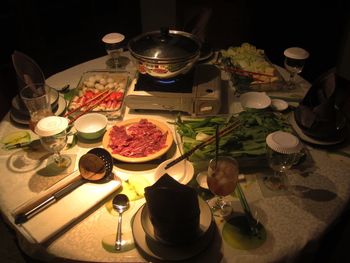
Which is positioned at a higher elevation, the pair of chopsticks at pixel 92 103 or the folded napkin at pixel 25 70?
the folded napkin at pixel 25 70

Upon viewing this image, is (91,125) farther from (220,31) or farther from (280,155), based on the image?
(220,31)

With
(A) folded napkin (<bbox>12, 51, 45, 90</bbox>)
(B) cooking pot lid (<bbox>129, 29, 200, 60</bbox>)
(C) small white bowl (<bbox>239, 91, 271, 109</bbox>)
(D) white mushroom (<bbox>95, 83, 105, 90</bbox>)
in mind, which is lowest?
(C) small white bowl (<bbox>239, 91, 271, 109</bbox>)

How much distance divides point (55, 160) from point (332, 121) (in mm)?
1418

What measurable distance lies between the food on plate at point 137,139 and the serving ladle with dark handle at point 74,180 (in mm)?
120

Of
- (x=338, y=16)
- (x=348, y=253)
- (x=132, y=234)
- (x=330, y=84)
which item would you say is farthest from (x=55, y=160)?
(x=338, y=16)

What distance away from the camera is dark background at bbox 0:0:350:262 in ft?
13.0

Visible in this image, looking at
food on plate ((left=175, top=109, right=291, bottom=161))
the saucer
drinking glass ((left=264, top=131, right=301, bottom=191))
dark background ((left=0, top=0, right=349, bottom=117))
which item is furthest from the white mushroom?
dark background ((left=0, top=0, right=349, bottom=117))

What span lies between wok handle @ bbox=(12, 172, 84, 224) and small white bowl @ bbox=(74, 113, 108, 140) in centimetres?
33

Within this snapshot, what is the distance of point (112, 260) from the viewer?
134cm

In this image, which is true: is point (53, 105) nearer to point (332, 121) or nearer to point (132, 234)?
point (132, 234)

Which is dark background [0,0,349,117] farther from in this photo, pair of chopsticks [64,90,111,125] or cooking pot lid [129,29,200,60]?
pair of chopsticks [64,90,111,125]

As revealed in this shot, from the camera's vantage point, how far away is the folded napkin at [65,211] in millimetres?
1401

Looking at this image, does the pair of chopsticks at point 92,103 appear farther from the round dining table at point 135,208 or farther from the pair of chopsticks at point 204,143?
the pair of chopsticks at point 204,143

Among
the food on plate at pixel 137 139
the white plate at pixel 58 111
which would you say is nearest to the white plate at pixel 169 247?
the food on plate at pixel 137 139
